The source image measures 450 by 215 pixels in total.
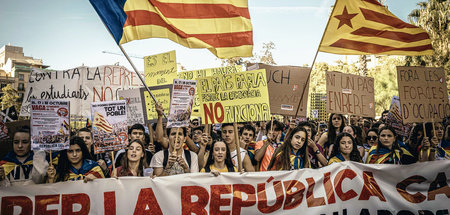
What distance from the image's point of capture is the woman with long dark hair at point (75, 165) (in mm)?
3988

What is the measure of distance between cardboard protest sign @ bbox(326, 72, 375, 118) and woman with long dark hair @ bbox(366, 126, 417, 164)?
0.69 m

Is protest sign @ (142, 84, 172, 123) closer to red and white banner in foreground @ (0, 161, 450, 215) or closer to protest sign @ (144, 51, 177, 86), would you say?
protest sign @ (144, 51, 177, 86)

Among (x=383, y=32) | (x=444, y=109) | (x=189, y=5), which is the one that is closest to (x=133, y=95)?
(x=189, y=5)

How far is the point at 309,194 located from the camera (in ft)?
13.2

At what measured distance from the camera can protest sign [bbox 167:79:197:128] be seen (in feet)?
13.4

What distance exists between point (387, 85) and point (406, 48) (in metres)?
26.2

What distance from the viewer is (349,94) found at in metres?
5.82

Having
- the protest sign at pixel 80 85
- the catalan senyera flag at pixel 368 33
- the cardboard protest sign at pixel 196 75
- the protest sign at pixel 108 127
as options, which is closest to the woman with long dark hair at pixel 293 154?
the catalan senyera flag at pixel 368 33

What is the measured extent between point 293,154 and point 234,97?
1216mm

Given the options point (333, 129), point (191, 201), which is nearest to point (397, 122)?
point (333, 129)

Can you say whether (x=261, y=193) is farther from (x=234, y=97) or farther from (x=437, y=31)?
(x=437, y=31)

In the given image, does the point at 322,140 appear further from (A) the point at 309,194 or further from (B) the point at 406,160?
(A) the point at 309,194

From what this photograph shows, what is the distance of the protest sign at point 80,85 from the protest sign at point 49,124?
14.2 feet

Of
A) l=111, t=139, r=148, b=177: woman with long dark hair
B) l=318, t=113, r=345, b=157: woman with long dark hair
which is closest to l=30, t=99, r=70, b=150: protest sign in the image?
l=111, t=139, r=148, b=177: woman with long dark hair
